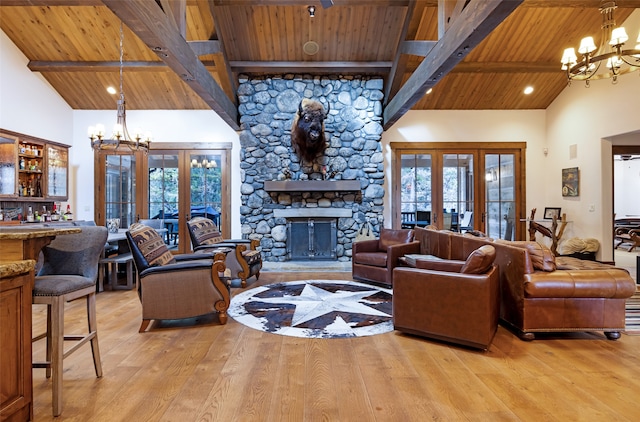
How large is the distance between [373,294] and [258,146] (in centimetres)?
379

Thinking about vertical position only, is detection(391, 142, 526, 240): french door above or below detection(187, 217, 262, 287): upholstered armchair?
above

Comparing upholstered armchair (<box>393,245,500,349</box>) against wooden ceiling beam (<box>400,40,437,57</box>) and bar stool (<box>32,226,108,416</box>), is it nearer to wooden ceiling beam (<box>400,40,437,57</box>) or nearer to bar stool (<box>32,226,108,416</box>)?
bar stool (<box>32,226,108,416</box>)

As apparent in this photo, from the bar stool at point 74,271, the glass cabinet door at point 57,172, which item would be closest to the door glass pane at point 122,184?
the glass cabinet door at point 57,172

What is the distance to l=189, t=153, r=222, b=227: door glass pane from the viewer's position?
7234mm

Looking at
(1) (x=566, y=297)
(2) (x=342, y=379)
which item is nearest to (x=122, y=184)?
(2) (x=342, y=379)

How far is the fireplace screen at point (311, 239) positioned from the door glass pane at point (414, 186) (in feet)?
6.01

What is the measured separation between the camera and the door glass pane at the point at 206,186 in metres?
7.23

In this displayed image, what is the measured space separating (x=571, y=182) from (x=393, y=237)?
169 inches

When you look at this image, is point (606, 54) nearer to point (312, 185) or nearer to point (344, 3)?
point (344, 3)

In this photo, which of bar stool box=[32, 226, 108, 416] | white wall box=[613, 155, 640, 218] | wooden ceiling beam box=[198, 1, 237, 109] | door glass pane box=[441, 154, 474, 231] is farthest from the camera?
white wall box=[613, 155, 640, 218]

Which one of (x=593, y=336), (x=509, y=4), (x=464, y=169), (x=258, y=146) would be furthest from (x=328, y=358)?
(x=464, y=169)

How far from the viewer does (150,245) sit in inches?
131

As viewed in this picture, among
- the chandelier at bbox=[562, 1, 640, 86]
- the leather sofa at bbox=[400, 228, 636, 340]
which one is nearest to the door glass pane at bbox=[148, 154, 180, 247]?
the leather sofa at bbox=[400, 228, 636, 340]

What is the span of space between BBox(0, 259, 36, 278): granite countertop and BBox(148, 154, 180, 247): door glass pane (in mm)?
5778
